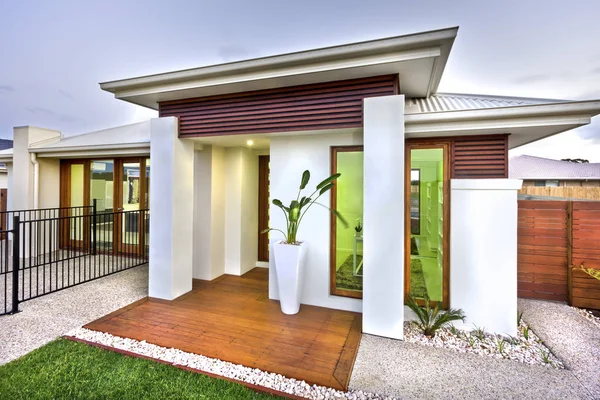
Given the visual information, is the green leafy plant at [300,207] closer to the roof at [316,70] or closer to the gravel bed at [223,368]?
the roof at [316,70]

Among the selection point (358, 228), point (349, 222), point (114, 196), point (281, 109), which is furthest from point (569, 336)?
point (114, 196)

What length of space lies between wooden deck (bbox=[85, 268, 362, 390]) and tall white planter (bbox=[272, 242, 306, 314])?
0.59 feet

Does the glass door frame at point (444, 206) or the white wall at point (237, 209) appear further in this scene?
the white wall at point (237, 209)

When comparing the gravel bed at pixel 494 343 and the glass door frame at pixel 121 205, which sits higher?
the glass door frame at pixel 121 205

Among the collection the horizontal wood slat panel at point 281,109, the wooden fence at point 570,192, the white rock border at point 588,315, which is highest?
the horizontal wood slat panel at point 281,109

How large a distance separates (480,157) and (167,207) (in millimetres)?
4712

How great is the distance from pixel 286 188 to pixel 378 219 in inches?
64.4

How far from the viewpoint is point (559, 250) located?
14.2 feet

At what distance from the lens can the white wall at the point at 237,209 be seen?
5.69 m

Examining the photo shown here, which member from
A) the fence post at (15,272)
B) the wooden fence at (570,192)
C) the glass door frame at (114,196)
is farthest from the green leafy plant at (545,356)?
the glass door frame at (114,196)

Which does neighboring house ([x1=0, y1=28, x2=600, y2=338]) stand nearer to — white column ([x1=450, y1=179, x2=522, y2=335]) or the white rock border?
white column ([x1=450, y1=179, x2=522, y2=335])

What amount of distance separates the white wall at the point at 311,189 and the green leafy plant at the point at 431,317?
0.80 m

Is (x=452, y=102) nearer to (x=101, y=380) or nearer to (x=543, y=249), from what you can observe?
(x=543, y=249)

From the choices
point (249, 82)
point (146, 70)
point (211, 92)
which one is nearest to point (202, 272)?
point (211, 92)
